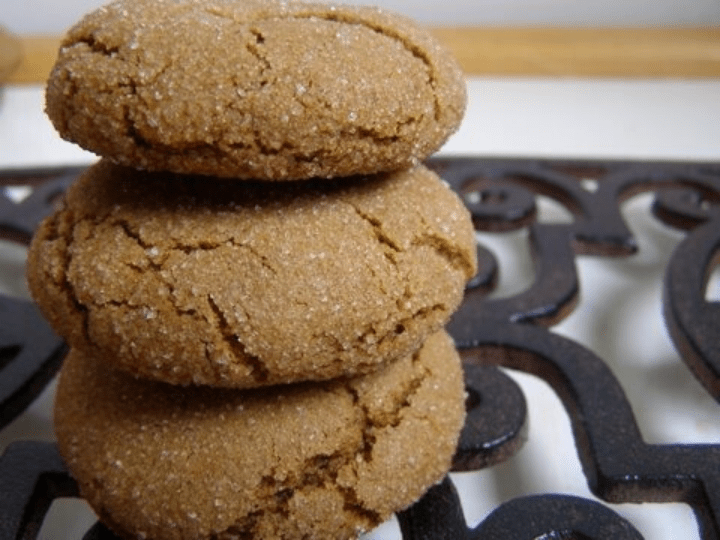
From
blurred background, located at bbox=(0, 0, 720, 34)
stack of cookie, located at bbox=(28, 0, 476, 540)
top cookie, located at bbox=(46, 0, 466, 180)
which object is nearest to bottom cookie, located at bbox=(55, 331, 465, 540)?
stack of cookie, located at bbox=(28, 0, 476, 540)

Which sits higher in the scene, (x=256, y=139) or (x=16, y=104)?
(x=256, y=139)

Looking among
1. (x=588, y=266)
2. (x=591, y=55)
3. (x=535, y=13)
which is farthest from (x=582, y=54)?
(x=588, y=266)

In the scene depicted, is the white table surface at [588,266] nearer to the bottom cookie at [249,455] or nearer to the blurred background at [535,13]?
the bottom cookie at [249,455]

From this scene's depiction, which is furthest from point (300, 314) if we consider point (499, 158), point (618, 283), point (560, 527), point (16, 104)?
point (16, 104)

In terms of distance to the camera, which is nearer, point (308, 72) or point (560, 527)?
point (308, 72)

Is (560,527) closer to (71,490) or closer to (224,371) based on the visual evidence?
(224,371)

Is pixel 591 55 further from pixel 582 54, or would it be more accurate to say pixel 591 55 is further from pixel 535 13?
pixel 535 13

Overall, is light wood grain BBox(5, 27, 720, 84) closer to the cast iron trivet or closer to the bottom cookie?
the cast iron trivet
